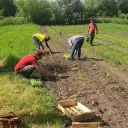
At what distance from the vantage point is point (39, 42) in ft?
52.7

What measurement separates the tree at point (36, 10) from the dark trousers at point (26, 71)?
37.9 metres

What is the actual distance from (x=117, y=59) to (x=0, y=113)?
29.7ft

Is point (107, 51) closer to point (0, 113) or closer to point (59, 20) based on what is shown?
point (0, 113)

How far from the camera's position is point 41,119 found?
8.09 meters

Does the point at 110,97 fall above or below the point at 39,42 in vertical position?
below

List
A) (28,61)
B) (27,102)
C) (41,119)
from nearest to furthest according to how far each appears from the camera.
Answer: (41,119) < (27,102) < (28,61)

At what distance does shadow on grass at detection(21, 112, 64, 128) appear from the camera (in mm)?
7801

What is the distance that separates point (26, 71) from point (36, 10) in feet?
132

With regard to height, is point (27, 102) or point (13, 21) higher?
point (13, 21)

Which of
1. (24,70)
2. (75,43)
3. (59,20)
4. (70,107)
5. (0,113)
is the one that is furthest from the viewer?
(59,20)

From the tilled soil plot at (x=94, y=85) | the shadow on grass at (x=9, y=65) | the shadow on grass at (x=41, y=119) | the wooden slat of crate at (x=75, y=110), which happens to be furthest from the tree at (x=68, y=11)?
the shadow on grass at (x=41, y=119)

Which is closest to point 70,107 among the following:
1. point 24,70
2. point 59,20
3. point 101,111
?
point 101,111

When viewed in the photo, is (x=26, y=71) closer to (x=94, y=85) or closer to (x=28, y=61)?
(x=28, y=61)

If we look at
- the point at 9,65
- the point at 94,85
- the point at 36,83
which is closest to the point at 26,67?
the point at 36,83
